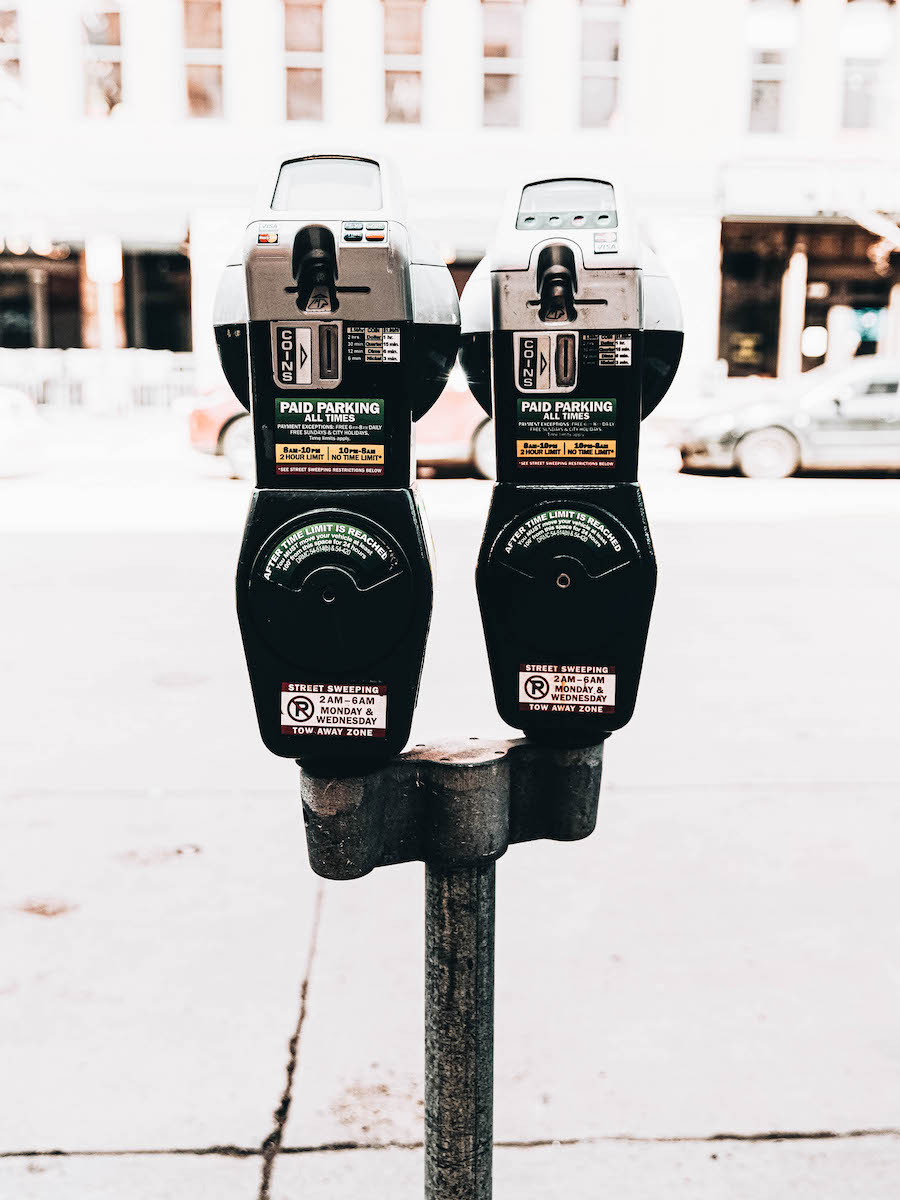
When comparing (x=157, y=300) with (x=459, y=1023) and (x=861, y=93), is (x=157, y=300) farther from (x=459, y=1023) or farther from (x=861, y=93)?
(x=459, y=1023)

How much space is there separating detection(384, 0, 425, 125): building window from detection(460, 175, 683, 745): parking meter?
739 inches

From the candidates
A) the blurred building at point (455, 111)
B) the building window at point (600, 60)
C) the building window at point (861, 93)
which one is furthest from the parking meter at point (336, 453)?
the building window at point (861, 93)

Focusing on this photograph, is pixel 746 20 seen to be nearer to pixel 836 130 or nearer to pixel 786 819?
pixel 836 130

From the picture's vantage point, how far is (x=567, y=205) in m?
1.77

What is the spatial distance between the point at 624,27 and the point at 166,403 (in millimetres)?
8687

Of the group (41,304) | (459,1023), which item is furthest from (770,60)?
(459,1023)

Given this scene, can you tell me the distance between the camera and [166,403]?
18.5 m

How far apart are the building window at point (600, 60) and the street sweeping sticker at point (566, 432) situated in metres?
19.1

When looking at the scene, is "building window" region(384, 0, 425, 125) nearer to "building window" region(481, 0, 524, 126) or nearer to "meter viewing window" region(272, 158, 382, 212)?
"building window" region(481, 0, 524, 126)

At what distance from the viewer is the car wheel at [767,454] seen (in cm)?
1283

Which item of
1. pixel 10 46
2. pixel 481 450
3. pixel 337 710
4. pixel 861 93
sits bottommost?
pixel 481 450

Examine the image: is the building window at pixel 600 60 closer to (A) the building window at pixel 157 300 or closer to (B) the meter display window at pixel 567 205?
(A) the building window at pixel 157 300

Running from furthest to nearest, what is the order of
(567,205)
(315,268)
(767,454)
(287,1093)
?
(767,454)
(287,1093)
(567,205)
(315,268)

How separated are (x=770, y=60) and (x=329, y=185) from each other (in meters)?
19.7
